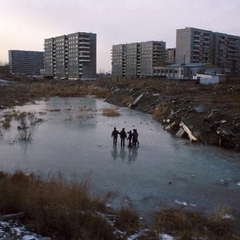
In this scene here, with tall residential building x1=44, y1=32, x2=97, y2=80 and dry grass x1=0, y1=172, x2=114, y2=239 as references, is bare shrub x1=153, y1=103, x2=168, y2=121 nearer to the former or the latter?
dry grass x1=0, y1=172, x2=114, y2=239

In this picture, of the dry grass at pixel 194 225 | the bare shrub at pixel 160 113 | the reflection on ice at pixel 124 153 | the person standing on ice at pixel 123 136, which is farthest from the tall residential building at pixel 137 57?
the dry grass at pixel 194 225

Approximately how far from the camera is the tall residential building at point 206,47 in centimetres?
11869

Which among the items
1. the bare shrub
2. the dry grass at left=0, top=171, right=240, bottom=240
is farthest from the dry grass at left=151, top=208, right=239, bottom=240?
the bare shrub

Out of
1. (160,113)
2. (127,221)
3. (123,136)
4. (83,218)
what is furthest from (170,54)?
(83,218)

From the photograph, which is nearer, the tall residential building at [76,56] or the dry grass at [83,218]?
the dry grass at [83,218]

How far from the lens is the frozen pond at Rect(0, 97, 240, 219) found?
12.2 metres

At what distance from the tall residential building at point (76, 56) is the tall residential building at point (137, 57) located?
20.6 metres

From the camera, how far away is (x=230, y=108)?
28.1 metres

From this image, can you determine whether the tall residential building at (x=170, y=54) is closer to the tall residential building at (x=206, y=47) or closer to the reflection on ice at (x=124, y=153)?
the tall residential building at (x=206, y=47)

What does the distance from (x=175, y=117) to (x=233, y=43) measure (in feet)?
384

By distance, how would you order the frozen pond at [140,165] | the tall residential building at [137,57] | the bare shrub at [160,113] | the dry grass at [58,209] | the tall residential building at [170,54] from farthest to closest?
Answer: the tall residential building at [170,54] < the tall residential building at [137,57] < the bare shrub at [160,113] < the frozen pond at [140,165] < the dry grass at [58,209]

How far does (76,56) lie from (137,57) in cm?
3047

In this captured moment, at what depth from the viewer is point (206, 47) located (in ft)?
407

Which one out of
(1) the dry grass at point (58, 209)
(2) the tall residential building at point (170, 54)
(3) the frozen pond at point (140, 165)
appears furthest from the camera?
(2) the tall residential building at point (170, 54)
